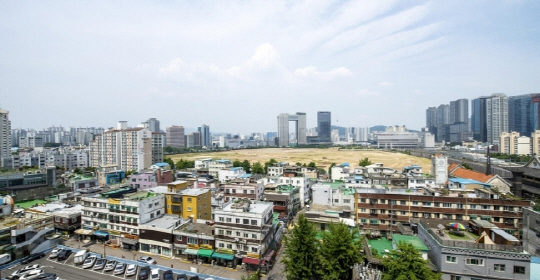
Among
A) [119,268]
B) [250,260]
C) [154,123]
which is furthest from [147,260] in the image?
[154,123]

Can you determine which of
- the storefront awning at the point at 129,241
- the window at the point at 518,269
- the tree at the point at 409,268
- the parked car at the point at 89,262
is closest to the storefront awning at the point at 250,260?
the tree at the point at 409,268

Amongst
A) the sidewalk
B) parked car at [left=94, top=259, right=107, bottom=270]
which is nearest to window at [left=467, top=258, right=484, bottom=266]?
the sidewalk

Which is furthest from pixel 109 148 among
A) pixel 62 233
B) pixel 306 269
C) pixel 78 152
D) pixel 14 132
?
pixel 14 132

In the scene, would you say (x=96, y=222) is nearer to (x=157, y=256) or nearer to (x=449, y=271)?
(x=157, y=256)

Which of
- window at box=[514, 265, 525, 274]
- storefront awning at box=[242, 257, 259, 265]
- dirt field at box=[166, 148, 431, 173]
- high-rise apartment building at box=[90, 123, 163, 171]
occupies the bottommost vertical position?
storefront awning at box=[242, 257, 259, 265]

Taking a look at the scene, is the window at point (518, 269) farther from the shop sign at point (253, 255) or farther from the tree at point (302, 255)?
the shop sign at point (253, 255)

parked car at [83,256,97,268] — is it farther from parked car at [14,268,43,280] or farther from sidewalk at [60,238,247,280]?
parked car at [14,268,43,280]
